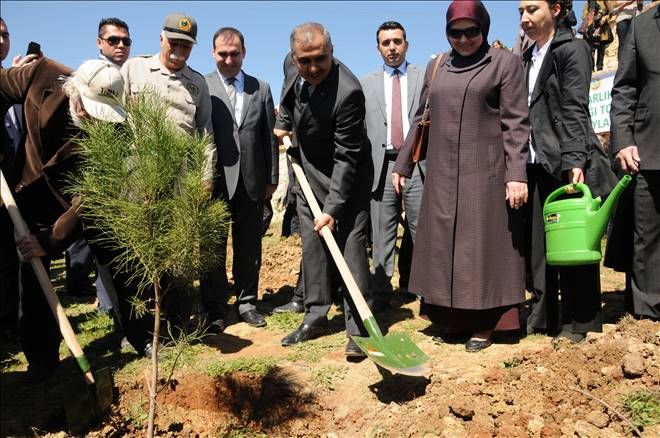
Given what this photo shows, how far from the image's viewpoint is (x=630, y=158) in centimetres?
341

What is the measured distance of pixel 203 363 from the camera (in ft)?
12.4

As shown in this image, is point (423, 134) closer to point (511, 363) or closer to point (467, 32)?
point (467, 32)

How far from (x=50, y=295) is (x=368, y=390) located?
1948mm

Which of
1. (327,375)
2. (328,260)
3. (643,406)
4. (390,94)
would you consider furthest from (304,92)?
(643,406)

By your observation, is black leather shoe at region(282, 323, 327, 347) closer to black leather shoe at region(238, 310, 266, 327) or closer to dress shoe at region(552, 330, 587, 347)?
black leather shoe at region(238, 310, 266, 327)

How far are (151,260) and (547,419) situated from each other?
82.0 inches

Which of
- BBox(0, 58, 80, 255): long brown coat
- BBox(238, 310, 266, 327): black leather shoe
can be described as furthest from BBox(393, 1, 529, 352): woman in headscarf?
BBox(0, 58, 80, 255): long brown coat

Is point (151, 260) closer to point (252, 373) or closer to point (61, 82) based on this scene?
point (252, 373)

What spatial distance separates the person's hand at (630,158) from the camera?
11.2 ft

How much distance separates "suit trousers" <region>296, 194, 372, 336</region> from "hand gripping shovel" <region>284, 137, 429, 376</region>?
7.9 inches

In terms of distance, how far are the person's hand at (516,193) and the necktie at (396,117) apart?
1.65 metres

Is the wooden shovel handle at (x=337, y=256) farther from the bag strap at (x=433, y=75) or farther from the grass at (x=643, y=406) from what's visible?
the grass at (x=643, y=406)

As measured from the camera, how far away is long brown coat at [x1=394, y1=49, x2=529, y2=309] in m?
3.36

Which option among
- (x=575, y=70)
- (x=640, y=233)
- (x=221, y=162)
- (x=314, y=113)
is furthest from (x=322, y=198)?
(x=640, y=233)
